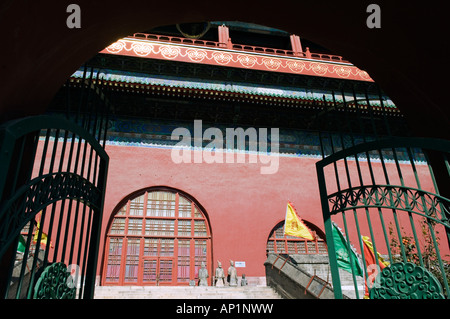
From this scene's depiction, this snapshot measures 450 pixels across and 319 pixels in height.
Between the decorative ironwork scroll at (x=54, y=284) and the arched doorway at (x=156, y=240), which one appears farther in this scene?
the arched doorway at (x=156, y=240)

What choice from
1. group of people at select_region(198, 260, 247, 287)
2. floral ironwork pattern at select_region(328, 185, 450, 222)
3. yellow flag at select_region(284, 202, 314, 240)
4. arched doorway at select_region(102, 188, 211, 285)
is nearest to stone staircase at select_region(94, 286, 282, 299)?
group of people at select_region(198, 260, 247, 287)

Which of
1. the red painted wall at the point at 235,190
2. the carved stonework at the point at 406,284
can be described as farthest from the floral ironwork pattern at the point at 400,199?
the red painted wall at the point at 235,190

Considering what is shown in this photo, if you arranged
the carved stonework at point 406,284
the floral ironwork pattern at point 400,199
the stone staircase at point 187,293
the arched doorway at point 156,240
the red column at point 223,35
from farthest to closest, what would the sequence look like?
the red column at point 223,35
the arched doorway at point 156,240
the stone staircase at point 187,293
the floral ironwork pattern at point 400,199
the carved stonework at point 406,284

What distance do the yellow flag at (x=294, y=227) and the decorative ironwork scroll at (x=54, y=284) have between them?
6933 millimetres

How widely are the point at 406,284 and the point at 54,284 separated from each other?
7.45ft

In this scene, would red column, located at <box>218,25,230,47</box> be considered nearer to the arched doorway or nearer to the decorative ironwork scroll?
the arched doorway

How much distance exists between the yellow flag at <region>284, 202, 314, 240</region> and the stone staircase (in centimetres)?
150

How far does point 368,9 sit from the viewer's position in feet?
7.17

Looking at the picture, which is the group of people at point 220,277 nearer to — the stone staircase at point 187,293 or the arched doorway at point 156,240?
the arched doorway at point 156,240

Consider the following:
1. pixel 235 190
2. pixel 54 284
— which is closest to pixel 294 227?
pixel 235 190

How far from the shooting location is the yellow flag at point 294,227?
8414 mm

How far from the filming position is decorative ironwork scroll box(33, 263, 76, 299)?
1.75 m
